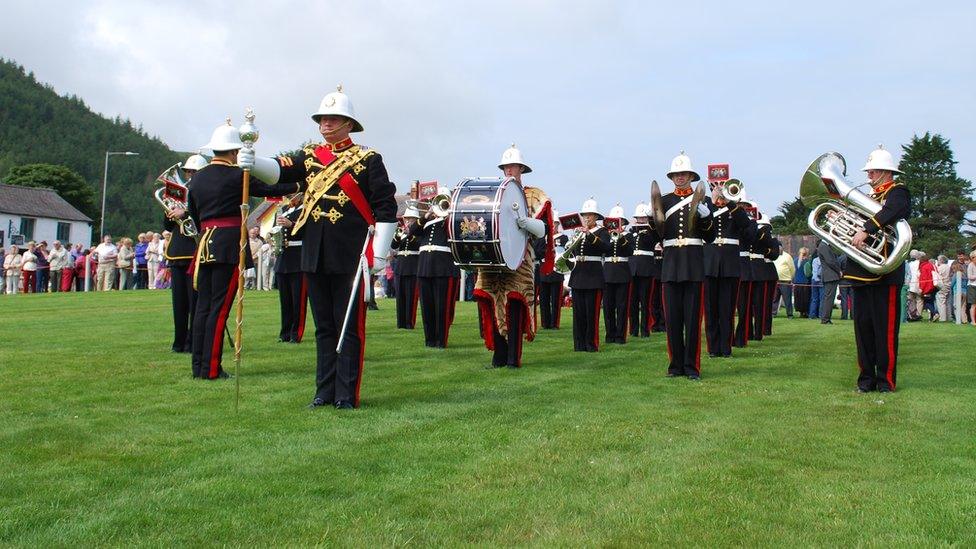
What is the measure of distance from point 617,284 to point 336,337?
860cm

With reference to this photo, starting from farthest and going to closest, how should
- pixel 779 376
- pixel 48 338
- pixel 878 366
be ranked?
pixel 48 338 < pixel 779 376 < pixel 878 366

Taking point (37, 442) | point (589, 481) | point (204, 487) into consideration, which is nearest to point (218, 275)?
point (37, 442)

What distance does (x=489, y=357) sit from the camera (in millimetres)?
13023

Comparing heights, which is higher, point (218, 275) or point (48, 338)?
point (218, 275)

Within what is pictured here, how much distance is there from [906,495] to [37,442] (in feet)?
18.8

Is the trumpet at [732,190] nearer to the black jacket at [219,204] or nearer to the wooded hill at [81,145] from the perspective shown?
the black jacket at [219,204]

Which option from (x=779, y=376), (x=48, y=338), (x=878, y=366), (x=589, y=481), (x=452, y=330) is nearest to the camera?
(x=589, y=481)

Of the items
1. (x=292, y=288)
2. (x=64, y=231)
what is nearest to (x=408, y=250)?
(x=292, y=288)

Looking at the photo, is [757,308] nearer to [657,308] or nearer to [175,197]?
[657,308]

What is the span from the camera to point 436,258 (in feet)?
49.1

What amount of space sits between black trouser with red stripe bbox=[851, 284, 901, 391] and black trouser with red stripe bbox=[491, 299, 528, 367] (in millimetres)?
3949

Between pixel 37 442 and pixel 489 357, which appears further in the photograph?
pixel 489 357

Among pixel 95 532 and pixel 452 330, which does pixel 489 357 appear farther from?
pixel 95 532

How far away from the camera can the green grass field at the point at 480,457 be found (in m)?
4.78
